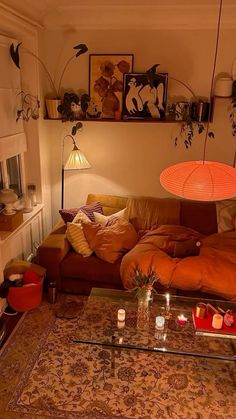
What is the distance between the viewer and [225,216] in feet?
12.0

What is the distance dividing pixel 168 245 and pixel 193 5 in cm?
228

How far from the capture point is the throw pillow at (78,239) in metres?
3.27

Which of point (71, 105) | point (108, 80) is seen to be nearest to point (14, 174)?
point (71, 105)

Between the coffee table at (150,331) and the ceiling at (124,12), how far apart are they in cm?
266

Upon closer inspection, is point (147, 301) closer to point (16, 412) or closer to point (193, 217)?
point (16, 412)

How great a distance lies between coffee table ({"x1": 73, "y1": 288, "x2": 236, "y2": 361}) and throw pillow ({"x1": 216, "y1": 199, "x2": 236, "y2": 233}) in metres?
1.11

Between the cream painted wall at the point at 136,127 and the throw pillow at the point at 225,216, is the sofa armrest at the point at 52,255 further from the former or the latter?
the throw pillow at the point at 225,216

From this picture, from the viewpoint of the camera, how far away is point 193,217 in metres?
3.72

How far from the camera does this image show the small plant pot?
143 inches

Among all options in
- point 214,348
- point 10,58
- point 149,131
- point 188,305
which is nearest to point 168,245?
point 188,305

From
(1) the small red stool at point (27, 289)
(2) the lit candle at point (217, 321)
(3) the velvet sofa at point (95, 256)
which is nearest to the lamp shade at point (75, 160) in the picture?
(3) the velvet sofa at point (95, 256)

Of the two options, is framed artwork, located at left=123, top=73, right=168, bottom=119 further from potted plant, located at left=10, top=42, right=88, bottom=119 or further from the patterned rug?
the patterned rug

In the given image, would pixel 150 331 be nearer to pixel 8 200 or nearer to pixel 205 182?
pixel 205 182

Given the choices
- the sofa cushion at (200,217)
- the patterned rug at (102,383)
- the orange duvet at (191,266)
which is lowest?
the patterned rug at (102,383)
